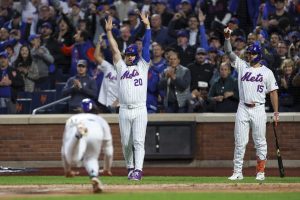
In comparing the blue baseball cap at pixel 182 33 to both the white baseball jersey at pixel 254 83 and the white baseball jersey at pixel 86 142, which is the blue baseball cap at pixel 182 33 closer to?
the white baseball jersey at pixel 254 83

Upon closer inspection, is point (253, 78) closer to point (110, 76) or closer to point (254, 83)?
point (254, 83)

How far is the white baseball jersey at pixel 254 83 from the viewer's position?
15.8m

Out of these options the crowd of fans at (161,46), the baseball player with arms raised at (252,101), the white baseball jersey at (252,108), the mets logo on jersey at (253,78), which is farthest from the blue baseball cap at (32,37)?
the mets logo on jersey at (253,78)

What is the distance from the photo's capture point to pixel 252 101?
51.9ft

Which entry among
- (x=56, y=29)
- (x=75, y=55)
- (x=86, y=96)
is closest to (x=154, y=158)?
(x=86, y=96)

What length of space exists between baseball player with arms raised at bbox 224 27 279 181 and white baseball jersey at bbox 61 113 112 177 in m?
3.60

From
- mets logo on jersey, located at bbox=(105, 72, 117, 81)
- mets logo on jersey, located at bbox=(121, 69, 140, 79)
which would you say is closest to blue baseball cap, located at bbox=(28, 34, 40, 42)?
mets logo on jersey, located at bbox=(105, 72, 117, 81)

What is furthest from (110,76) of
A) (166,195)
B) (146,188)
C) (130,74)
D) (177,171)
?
(166,195)

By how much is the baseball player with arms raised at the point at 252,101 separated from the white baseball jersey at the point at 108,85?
4.48 m

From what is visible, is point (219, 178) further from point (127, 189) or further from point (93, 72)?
point (93, 72)

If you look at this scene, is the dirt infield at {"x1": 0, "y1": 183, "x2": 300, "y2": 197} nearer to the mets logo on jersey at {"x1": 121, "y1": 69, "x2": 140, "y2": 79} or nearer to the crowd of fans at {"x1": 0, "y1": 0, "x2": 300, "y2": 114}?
the mets logo on jersey at {"x1": 121, "y1": 69, "x2": 140, "y2": 79}

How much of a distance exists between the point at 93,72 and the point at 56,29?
227 centimetres

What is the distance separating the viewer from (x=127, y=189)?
558 inches

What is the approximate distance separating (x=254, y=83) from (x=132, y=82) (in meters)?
2.02
